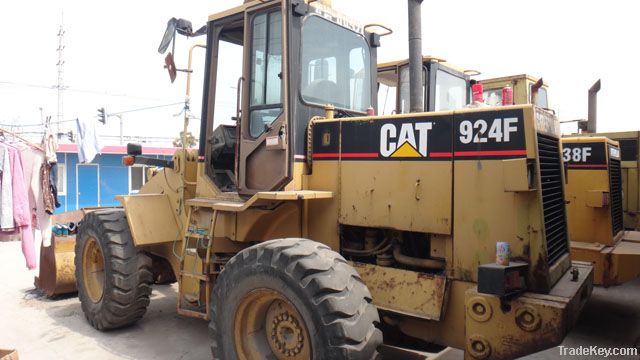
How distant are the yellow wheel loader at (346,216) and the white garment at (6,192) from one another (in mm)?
1003

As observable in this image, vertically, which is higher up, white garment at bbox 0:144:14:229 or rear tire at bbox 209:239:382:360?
white garment at bbox 0:144:14:229

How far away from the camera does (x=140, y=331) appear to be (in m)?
5.54

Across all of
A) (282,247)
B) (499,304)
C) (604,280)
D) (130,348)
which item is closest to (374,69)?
(282,247)

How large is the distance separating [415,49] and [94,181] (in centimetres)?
2012

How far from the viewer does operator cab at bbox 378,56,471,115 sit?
6.66 metres

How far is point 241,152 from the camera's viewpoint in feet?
14.7

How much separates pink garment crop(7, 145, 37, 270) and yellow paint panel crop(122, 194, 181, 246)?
93 centimetres

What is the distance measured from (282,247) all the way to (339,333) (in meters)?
0.74

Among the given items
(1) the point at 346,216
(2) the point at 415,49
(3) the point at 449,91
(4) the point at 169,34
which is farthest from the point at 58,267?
(3) the point at 449,91

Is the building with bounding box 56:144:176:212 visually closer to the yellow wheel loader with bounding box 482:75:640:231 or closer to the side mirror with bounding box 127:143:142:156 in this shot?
the side mirror with bounding box 127:143:142:156

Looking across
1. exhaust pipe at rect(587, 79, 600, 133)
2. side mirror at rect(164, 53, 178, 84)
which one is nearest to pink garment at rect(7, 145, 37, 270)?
side mirror at rect(164, 53, 178, 84)

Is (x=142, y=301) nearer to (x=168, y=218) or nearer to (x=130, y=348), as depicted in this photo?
(x=130, y=348)

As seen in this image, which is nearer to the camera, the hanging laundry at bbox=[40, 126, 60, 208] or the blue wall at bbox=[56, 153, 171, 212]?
the hanging laundry at bbox=[40, 126, 60, 208]

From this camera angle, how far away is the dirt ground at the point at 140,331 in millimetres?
4906
